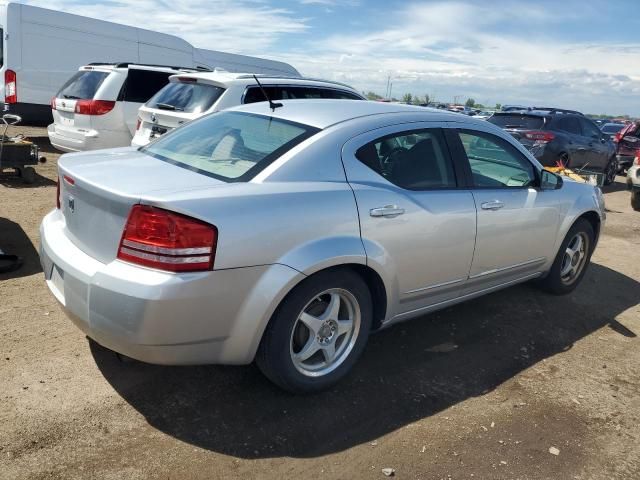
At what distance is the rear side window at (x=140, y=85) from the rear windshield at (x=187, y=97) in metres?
1.93

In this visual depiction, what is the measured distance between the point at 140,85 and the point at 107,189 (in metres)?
6.84

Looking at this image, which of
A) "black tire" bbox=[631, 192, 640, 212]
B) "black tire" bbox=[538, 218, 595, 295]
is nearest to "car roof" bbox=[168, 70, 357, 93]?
"black tire" bbox=[538, 218, 595, 295]

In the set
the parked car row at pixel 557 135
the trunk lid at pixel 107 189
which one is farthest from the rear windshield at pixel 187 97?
the parked car row at pixel 557 135

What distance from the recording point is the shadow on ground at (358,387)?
9.50ft

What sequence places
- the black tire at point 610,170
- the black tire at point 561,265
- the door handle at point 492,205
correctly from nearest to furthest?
the door handle at point 492,205 < the black tire at point 561,265 < the black tire at point 610,170

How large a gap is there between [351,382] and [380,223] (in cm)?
100

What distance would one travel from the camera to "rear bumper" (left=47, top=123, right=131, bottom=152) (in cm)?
841

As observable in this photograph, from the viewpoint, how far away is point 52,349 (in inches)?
138

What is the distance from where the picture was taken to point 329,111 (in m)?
3.64

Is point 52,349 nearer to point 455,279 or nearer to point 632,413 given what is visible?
point 455,279

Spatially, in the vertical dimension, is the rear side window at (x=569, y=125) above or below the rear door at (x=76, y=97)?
above

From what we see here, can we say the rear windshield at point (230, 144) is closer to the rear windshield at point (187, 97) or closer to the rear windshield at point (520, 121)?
the rear windshield at point (187, 97)

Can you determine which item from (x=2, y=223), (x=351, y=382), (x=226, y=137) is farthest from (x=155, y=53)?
(x=351, y=382)

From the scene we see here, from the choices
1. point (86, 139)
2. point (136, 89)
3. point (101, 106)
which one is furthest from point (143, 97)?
point (86, 139)
